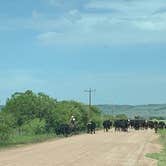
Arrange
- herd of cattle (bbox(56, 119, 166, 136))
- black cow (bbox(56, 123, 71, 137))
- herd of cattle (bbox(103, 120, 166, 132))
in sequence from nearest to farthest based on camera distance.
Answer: black cow (bbox(56, 123, 71, 137))
herd of cattle (bbox(56, 119, 166, 136))
herd of cattle (bbox(103, 120, 166, 132))

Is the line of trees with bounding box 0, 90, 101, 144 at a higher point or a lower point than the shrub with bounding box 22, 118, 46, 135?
higher

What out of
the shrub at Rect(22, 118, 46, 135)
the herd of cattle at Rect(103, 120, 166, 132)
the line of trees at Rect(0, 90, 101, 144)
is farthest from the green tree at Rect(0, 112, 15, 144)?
the herd of cattle at Rect(103, 120, 166, 132)

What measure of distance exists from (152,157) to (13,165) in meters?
10.4

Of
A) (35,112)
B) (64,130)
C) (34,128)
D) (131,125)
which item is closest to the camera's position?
(64,130)

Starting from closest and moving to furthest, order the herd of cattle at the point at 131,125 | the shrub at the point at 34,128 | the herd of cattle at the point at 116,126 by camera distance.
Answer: the shrub at the point at 34,128, the herd of cattle at the point at 116,126, the herd of cattle at the point at 131,125

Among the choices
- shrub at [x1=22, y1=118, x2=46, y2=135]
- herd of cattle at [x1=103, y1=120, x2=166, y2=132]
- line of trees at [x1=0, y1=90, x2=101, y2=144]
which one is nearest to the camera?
shrub at [x1=22, y1=118, x2=46, y2=135]

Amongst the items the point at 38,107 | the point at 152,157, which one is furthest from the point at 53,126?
the point at 152,157

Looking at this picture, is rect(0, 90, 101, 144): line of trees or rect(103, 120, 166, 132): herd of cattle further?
rect(103, 120, 166, 132): herd of cattle

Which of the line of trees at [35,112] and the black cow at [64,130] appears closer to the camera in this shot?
the black cow at [64,130]

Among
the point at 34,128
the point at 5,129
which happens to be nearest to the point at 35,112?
the point at 34,128

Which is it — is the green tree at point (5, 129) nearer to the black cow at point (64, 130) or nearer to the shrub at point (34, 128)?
the shrub at point (34, 128)

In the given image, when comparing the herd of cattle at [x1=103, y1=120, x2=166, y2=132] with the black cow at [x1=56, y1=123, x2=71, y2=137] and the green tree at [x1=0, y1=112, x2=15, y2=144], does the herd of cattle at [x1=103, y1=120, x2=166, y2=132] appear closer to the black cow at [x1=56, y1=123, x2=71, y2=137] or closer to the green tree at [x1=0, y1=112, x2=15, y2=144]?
the black cow at [x1=56, y1=123, x2=71, y2=137]

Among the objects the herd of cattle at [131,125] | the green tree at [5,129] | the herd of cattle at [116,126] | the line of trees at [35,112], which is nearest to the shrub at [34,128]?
the line of trees at [35,112]

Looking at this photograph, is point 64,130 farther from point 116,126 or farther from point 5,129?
point 116,126
